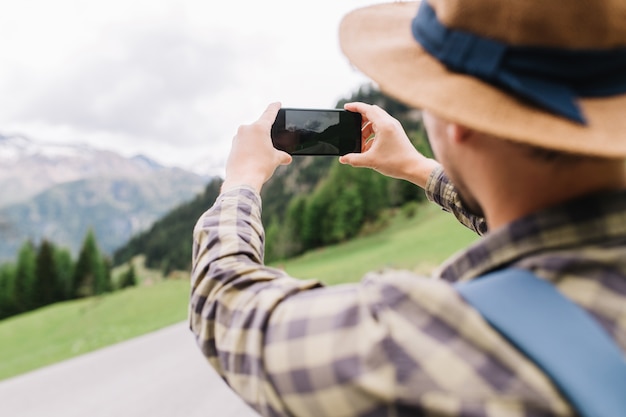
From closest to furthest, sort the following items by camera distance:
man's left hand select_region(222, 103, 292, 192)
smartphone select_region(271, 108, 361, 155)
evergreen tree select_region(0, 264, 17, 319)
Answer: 1. man's left hand select_region(222, 103, 292, 192)
2. smartphone select_region(271, 108, 361, 155)
3. evergreen tree select_region(0, 264, 17, 319)

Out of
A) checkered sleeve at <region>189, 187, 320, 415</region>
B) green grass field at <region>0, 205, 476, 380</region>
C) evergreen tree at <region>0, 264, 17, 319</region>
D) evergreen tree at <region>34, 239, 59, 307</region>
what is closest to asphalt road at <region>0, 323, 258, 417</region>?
green grass field at <region>0, 205, 476, 380</region>

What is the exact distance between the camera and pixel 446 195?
4.59 feet

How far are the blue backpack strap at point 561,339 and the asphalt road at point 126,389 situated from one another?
13.1 ft

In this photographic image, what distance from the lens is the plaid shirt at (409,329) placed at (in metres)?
0.65

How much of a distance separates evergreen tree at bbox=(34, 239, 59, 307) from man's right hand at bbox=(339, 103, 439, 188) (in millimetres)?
41533

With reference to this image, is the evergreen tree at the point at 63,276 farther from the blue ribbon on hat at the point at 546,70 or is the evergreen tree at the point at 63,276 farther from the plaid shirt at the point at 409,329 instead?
the blue ribbon on hat at the point at 546,70

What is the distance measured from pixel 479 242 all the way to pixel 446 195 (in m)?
0.63

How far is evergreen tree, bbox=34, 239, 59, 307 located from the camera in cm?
3872

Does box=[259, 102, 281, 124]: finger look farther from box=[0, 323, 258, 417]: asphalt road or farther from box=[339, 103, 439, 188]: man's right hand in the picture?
box=[0, 323, 258, 417]: asphalt road

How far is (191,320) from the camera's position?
2.94ft

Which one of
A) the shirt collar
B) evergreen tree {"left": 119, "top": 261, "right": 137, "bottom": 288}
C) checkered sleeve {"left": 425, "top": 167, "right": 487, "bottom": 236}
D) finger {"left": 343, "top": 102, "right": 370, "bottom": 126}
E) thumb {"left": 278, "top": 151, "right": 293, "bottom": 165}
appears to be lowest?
evergreen tree {"left": 119, "top": 261, "right": 137, "bottom": 288}

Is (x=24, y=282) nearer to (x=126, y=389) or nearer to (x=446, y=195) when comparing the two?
Result: (x=126, y=389)

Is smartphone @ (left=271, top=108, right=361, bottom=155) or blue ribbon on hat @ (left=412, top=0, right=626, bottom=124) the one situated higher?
blue ribbon on hat @ (left=412, top=0, right=626, bottom=124)

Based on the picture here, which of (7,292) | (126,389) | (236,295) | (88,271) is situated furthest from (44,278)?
(236,295)
